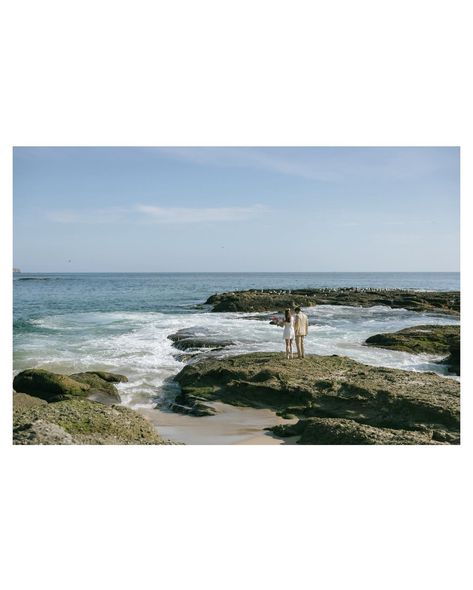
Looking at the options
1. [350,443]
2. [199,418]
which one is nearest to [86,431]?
[199,418]

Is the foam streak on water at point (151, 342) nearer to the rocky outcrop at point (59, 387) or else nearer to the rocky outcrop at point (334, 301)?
the rocky outcrop at point (59, 387)

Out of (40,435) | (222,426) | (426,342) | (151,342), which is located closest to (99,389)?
(222,426)

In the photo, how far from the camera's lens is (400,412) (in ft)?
23.4

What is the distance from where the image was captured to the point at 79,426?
6.05m

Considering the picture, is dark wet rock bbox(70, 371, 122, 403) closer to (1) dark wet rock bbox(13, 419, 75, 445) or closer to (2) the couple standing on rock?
(1) dark wet rock bbox(13, 419, 75, 445)

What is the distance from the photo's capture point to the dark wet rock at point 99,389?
9.26 m

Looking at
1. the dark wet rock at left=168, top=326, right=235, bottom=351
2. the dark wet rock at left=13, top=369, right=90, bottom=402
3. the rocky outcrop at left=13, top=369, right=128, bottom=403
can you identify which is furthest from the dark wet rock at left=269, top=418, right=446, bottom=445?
the dark wet rock at left=168, top=326, right=235, bottom=351

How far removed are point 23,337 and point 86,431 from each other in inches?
510

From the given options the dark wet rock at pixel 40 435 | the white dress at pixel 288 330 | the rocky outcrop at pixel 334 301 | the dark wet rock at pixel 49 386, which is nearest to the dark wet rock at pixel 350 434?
the dark wet rock at pixel 40 435

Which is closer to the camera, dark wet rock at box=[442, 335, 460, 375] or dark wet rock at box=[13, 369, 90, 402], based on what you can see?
dark wet rock at box=[13, 369, 90, 402]

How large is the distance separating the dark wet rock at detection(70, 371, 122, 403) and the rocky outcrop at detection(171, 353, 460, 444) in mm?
1283

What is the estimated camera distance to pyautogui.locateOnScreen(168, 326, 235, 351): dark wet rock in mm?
14170

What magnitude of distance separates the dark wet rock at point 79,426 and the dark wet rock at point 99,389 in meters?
2.50

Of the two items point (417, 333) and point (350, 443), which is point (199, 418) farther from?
point (417, 333)
